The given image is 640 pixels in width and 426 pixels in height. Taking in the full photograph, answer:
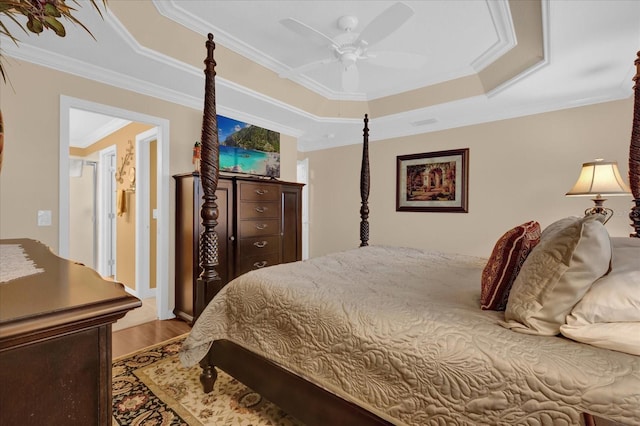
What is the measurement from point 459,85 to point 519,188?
1472mm

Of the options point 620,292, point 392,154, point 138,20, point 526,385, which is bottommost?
point 526,385

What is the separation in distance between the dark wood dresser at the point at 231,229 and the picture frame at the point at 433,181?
1978 mm

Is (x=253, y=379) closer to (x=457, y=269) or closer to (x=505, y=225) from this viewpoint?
(x=457, y=269)

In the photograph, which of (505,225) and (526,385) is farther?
(505,225)

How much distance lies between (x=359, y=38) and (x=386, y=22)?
30cm

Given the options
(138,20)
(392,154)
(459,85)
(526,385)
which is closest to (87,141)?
(138,20)

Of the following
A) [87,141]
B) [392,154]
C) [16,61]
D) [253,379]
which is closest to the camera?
[253,379]

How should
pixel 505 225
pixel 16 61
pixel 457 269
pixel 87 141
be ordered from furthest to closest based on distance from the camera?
pixel 87 141, pixel 505 225, pixel 16 61, pixel 457 269

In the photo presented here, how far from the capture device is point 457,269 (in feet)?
6.74

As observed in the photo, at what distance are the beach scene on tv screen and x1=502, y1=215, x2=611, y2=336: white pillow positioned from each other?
3299 mm

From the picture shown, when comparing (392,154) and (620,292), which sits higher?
(392,154)

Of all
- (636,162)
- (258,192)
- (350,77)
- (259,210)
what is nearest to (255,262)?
(259,210)

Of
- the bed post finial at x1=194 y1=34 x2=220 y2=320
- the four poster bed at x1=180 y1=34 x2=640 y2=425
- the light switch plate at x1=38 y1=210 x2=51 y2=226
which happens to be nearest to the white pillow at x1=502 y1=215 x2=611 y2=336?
the four poster bed at x1=180 y1=34 x2=640 y2=425

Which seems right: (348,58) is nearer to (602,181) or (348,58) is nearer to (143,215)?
(602,181)
